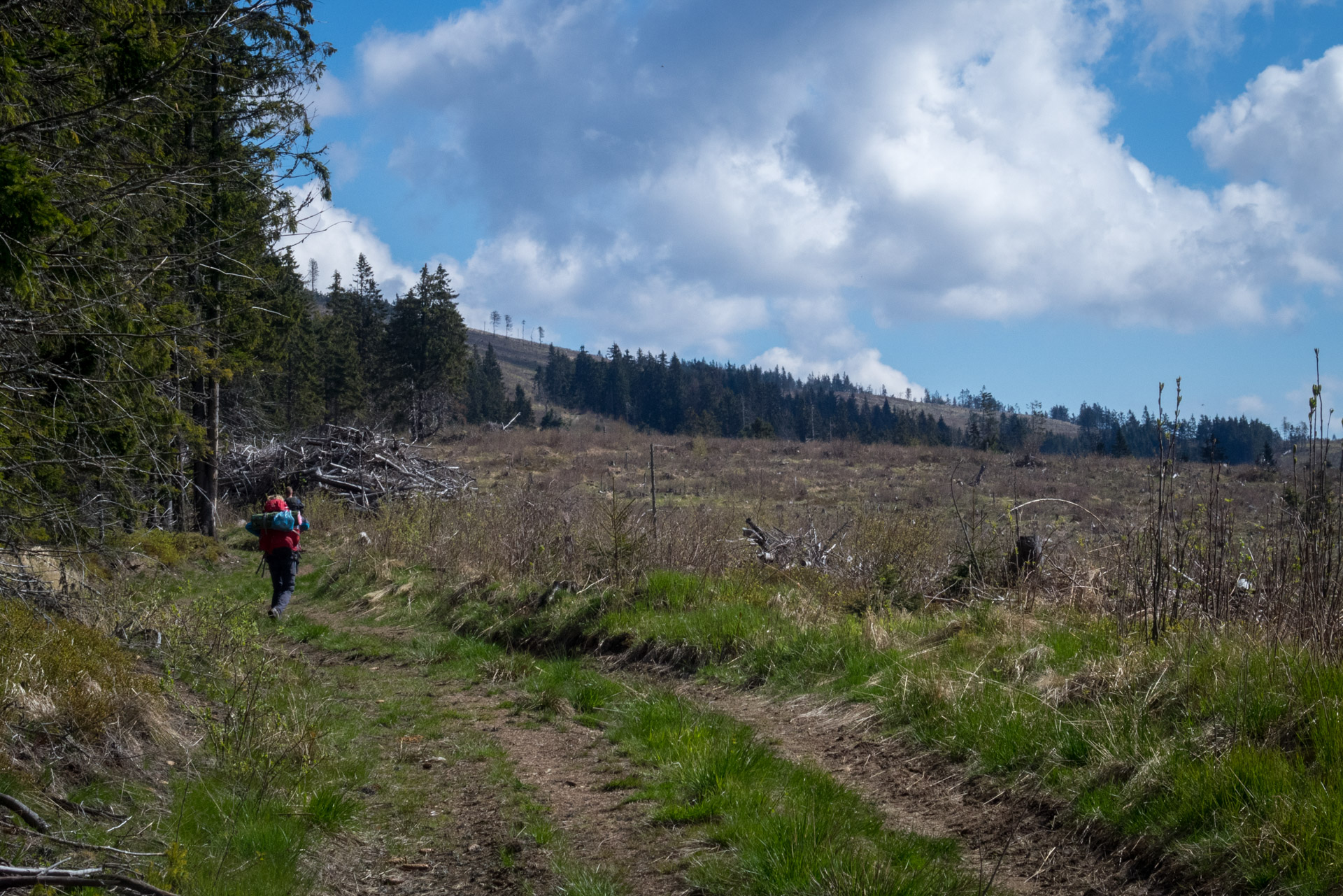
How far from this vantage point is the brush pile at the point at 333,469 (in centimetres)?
2381

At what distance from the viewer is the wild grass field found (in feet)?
11.5

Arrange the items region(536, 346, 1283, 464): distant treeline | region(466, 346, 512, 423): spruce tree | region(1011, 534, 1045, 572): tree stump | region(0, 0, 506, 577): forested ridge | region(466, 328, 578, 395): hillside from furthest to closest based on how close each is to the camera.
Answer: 1. region(466, 328, 578, 395): hillside
2. region(536, 346, 1283, 464): distant treeline
3. region(466, 346, 512, 423): spruce tree
4. region(1011, 534, 1045, 572): tree stump
5. region(0, 0, 506, 577): forested ridge

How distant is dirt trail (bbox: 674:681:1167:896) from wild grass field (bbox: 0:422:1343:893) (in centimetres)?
2

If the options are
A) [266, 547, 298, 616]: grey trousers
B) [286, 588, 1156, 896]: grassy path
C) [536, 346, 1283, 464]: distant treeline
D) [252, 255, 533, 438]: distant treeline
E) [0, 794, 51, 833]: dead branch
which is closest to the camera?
[0, 794, 51, 833]: dead branch

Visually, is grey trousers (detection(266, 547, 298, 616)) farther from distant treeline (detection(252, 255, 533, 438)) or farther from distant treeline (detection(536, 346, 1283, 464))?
distant treeline (detection(536, 346, 1283, 464))

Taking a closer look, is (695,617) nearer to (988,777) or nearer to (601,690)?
(601,690)

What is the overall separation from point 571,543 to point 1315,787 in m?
8.73

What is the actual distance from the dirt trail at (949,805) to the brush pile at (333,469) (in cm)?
1834

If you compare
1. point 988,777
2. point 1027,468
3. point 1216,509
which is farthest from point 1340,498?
point 1027,468

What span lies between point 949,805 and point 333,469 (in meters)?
23.2

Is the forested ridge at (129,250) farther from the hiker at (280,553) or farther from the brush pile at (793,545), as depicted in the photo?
the brush pile at (793,545)

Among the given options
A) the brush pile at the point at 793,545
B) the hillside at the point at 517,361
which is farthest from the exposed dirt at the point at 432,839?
the hillside at the point at 517,361

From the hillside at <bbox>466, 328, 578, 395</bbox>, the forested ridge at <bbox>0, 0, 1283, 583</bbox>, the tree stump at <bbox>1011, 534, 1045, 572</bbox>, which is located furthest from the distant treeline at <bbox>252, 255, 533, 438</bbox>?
the hillside at <bbox>466, 328, 578, 395</bbox>

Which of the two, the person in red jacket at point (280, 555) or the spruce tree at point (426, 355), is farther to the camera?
the spruce tree at point (426, 355)
